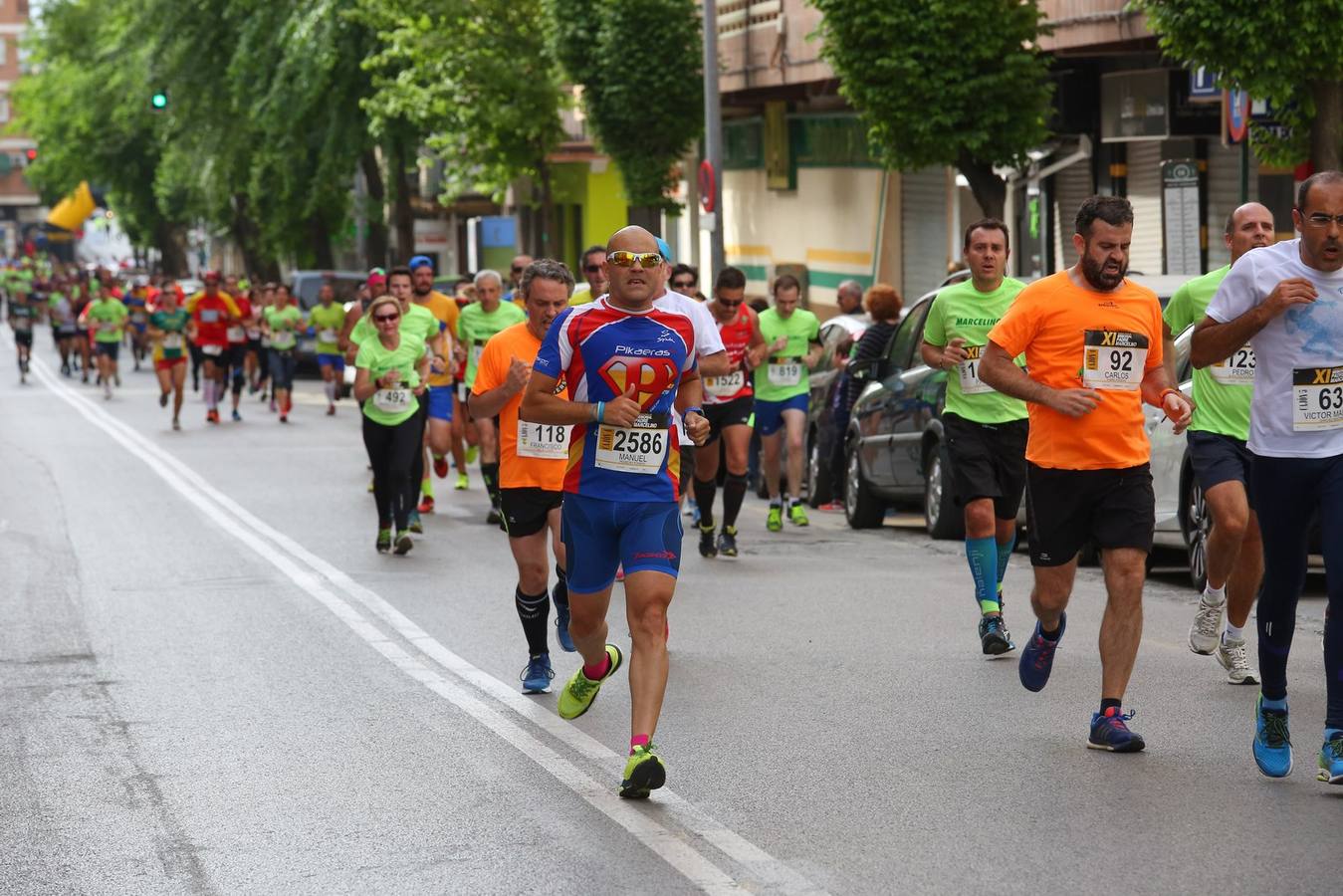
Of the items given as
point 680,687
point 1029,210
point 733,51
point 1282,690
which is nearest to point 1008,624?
point 680,687

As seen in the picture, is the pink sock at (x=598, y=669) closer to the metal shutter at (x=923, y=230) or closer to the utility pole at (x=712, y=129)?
the utility pole at (x=712, y=129)

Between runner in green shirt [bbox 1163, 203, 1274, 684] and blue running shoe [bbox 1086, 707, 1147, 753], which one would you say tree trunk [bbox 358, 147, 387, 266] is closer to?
runner in green shirt [bbox 1163, 203, 1274, 684]

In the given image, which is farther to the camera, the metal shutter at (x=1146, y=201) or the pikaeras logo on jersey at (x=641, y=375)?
the metal shutter at (x=1146, y=201)

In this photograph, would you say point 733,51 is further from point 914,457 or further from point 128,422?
point 914,457

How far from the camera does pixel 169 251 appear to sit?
85688 mm

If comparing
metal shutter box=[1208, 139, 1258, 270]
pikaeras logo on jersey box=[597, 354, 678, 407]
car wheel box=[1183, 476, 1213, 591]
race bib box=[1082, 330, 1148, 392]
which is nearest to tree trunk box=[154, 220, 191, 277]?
metal shutter box=[1208, 139, 1258, 270]

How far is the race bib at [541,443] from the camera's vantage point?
10.2 meters

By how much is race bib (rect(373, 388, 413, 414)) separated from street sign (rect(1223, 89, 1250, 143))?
19.4ft

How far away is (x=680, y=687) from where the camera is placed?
973cm

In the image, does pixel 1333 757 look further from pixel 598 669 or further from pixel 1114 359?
pixel 598 669

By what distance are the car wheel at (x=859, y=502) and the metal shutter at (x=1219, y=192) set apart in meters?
7.30

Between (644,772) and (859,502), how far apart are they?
34.0 ft

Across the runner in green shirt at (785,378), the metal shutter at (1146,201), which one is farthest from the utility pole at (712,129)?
the runner in green shirt at (785,378)

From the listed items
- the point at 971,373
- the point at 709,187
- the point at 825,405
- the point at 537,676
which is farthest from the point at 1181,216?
the point at 537,676
